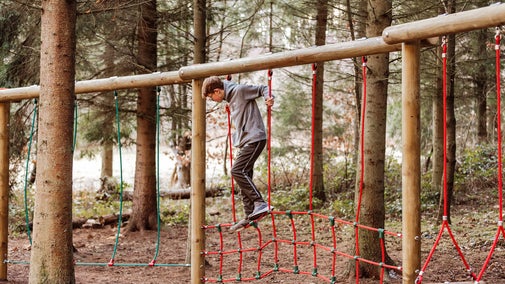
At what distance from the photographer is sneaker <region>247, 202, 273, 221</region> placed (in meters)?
4.70

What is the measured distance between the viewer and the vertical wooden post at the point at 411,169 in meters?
3.45

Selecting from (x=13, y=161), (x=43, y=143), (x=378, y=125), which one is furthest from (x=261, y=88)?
(x=13, y=161)

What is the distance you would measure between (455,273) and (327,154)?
786 centimetres

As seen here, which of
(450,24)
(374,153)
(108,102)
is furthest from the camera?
(108,102)

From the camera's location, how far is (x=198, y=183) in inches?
187

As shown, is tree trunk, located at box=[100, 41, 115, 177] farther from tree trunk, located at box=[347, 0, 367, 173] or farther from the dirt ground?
tree trunk, located at box=[347, 0, 367, 173]

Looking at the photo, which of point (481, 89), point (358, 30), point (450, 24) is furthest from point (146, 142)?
point (481, 89)

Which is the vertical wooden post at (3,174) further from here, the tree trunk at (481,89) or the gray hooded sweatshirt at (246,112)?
the tree trunk at (481,89)

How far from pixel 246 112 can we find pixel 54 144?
5.35ft

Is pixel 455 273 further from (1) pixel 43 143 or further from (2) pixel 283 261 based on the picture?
(1) pixel 43 143

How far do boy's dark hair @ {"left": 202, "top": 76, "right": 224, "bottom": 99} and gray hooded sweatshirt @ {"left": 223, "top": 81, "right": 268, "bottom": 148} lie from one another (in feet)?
0.38

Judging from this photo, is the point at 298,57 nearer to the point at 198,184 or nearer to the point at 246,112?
the point at 246,112

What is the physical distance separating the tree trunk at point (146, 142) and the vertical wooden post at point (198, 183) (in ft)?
12.1

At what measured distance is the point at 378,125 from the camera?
5094mm
